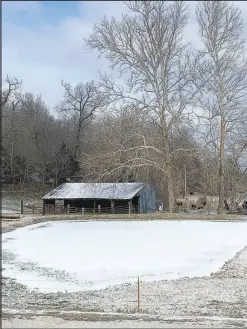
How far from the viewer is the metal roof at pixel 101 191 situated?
45378 mm

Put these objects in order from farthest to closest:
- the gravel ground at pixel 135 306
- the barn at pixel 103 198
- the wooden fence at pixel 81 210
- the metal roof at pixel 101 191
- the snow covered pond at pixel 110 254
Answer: the wooden fence at pixel 81 210 < the barn at pixel 103 198 < the metal roof at pixel 101 191 < the snow covered pond at pixel 110 254 < the gravel ground at pixel 135 306

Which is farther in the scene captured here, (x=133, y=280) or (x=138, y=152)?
(x=138, y=152)

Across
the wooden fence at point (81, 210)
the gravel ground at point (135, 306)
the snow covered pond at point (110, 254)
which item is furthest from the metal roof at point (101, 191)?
the gravel ground at point (135, 306)

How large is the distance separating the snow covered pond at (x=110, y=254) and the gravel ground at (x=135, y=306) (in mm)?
1187

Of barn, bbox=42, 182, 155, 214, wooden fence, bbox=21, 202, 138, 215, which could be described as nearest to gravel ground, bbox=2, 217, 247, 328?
barn, bbox=42, 182, 155, 214

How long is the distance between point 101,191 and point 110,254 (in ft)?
92.7

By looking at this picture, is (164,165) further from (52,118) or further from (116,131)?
(52,118)

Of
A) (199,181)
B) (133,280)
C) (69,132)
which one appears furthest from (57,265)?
(69,132)

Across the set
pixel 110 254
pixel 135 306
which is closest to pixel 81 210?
pixel 110 254

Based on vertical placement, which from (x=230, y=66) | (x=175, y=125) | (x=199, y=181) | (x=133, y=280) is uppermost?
(x=230, y=66)

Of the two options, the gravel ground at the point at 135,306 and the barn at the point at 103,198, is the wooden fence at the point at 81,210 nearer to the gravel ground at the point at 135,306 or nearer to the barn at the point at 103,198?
the barn at the point at 103,198

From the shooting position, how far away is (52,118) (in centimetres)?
8425

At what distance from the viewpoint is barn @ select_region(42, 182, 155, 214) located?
1796 inches

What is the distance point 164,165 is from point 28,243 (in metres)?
22.7
